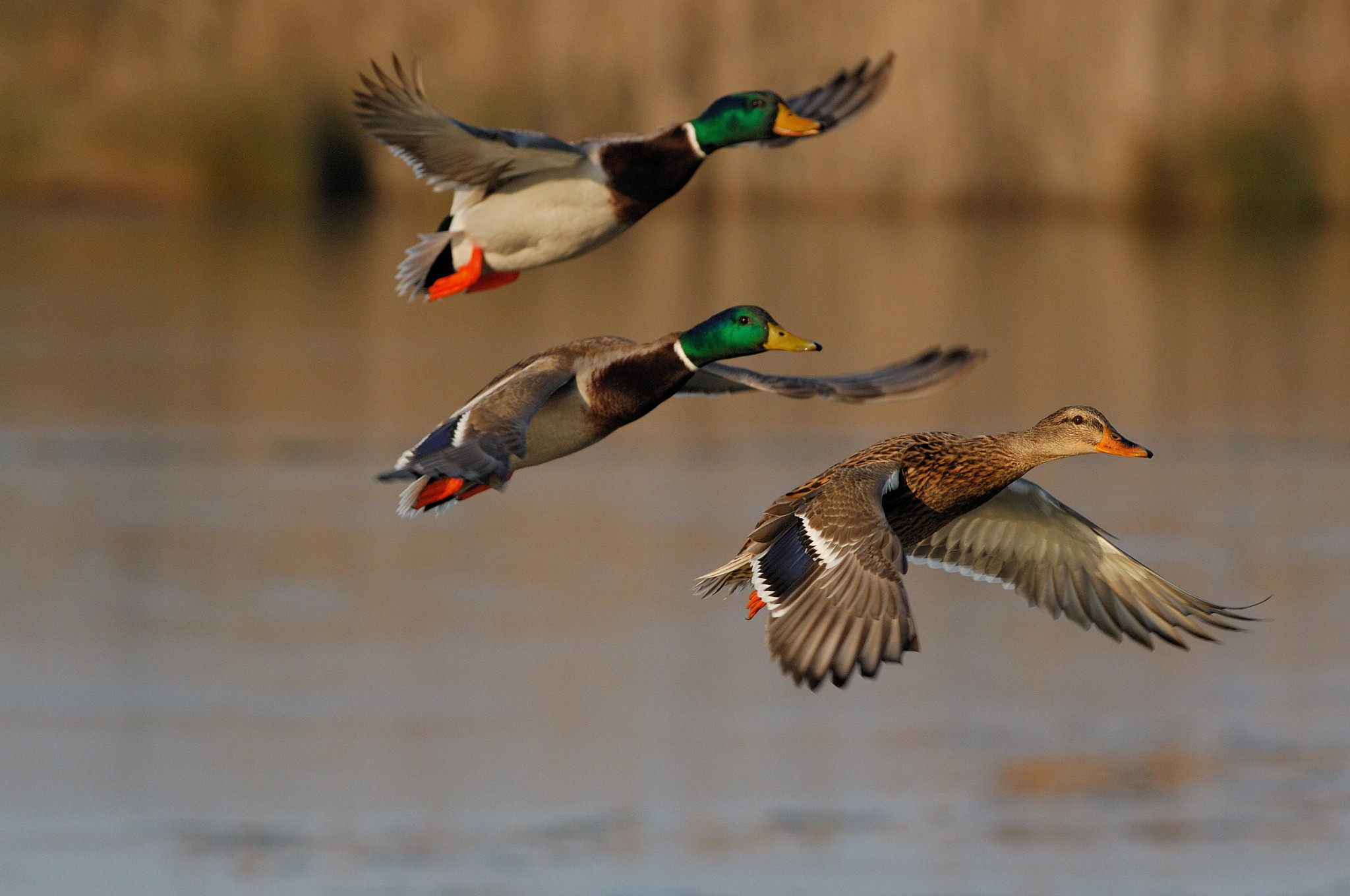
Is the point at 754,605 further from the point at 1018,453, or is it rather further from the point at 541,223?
the point at 541,223

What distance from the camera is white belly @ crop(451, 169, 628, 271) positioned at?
727cm

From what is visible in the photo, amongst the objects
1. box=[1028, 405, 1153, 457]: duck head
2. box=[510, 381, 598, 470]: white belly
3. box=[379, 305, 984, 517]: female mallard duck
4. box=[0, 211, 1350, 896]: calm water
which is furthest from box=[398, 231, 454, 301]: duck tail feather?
box=[0, 211, 1350, 896]: calm water

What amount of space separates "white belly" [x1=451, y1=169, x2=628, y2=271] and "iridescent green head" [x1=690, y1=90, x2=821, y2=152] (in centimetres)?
42

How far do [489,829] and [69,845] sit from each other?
2.89 meters

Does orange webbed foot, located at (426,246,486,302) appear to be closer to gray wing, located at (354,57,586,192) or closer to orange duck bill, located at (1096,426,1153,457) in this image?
gray wing, located at (354,57,586,192)

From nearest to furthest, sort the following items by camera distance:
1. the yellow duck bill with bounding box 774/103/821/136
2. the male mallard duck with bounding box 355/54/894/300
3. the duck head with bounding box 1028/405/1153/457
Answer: the male mallard duck with bounding box 355/54/894/300
the duck head with bounding box 1028/405/1153/457
the yellow duck bill with bounding box 774/103/821/136

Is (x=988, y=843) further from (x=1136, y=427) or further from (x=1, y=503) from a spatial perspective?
(x=1, y=503)

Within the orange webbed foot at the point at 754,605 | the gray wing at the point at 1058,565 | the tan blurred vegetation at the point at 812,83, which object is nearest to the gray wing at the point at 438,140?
the orange webbed foot at the point at 754,605

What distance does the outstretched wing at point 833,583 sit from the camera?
19.9 ft

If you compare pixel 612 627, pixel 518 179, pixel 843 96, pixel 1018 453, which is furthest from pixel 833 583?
pixel 612 627

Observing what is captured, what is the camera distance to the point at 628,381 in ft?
23.0

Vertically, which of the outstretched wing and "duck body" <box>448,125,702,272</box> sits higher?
"duck body" <box>448,125,702,272</box>

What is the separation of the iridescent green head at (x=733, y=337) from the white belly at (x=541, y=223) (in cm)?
46

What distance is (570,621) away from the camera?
22422 millimetres
